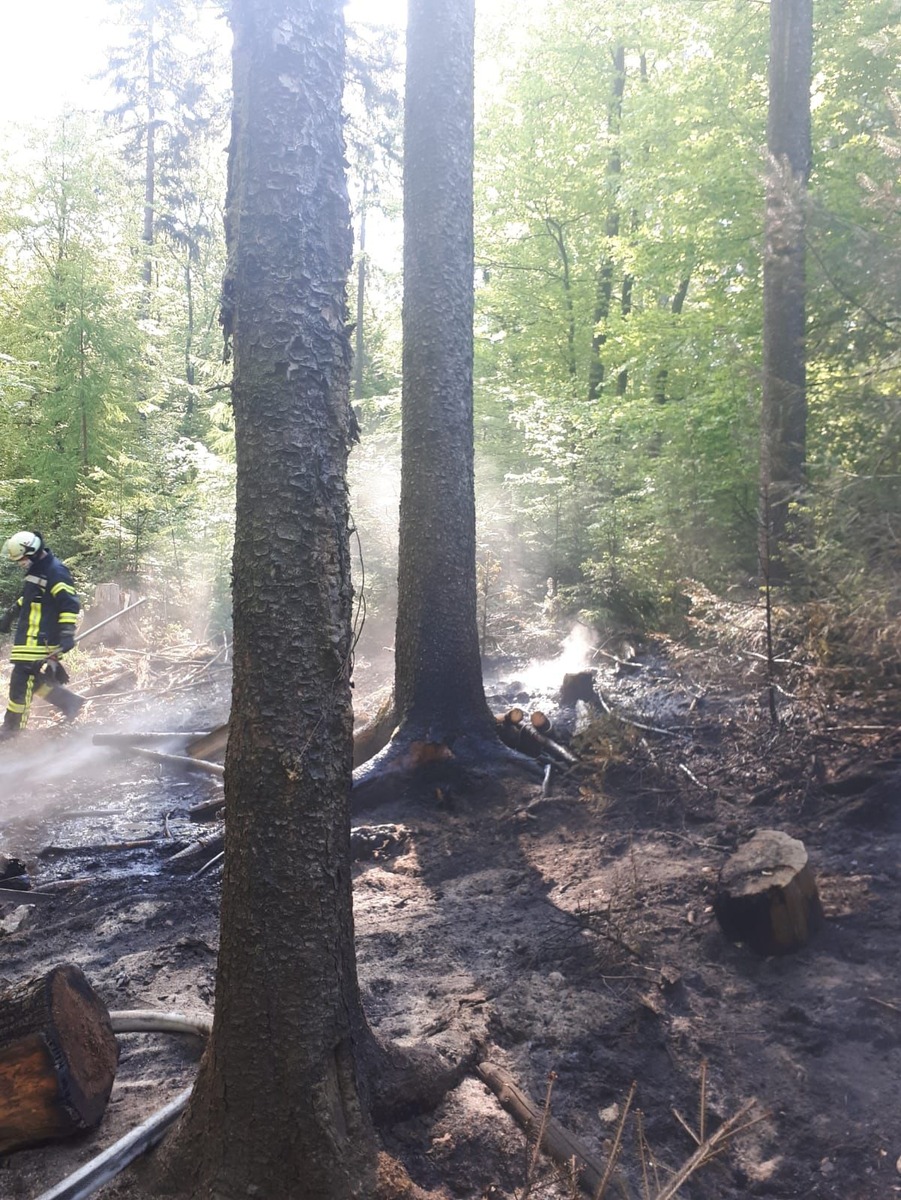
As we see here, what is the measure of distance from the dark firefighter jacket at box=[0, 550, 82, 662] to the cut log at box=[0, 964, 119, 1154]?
761cm

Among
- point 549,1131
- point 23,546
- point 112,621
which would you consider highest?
point 23,546

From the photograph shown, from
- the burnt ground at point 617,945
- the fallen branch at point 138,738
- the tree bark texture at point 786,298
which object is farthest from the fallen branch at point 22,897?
the tree bark texture at point 786,298

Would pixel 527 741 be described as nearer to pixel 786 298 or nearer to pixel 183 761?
pixel 183 761

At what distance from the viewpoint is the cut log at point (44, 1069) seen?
2.73 meters

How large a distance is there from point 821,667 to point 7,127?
70.6 ft

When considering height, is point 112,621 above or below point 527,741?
above

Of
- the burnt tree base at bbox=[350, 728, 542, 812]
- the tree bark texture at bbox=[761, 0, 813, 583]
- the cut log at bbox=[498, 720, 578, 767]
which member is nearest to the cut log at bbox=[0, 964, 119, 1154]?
the burnt tree base at bbox=[350, 728, 542, 812]

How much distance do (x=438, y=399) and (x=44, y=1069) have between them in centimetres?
522

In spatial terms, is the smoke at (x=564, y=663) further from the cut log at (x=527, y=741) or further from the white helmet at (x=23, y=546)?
the white helmet at (x=23, y=546)

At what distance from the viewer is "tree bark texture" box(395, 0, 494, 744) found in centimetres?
665

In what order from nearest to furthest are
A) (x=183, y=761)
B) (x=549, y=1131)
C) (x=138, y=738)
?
(x=549, y=1131) → (x=183, y=761) → (x=138, y=738)

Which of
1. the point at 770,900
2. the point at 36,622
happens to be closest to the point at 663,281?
the point at 36,622

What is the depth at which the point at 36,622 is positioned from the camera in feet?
31.8

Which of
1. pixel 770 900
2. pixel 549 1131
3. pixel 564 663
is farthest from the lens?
pixel 564 663
